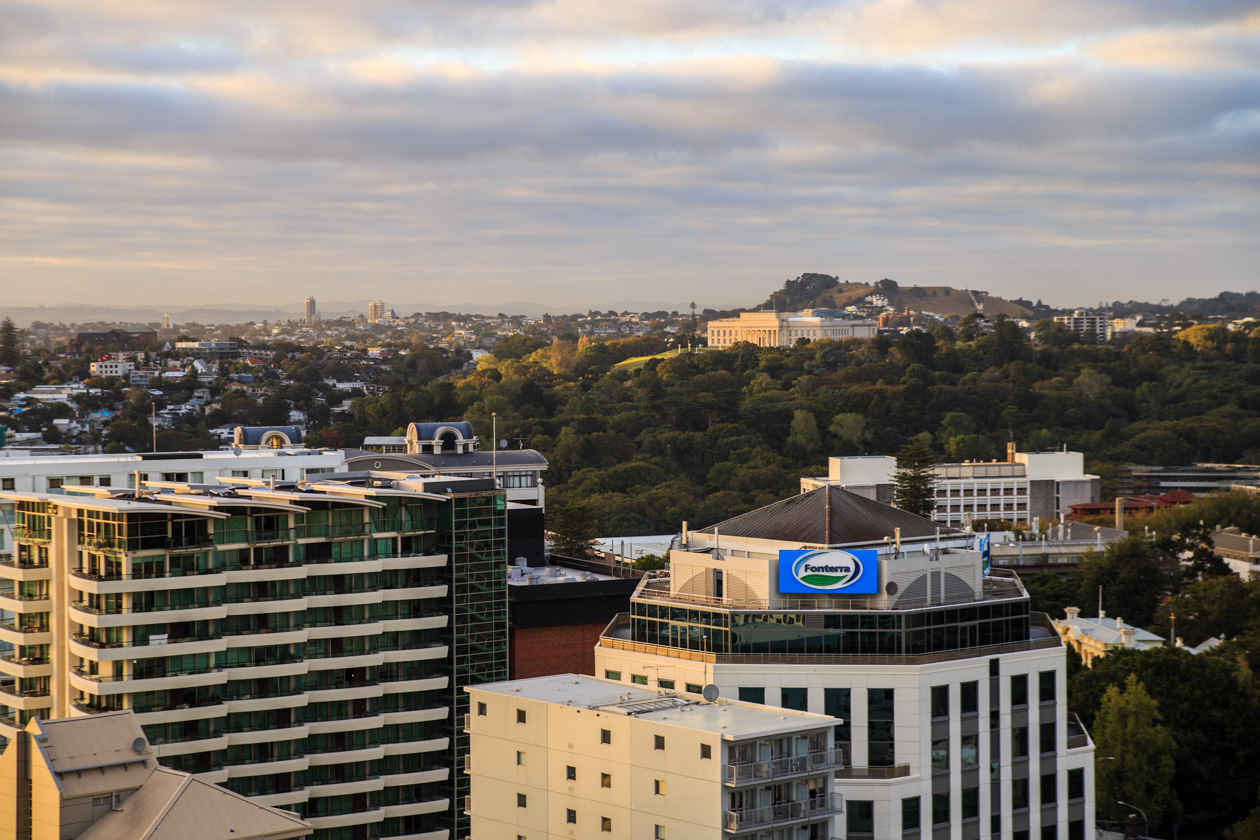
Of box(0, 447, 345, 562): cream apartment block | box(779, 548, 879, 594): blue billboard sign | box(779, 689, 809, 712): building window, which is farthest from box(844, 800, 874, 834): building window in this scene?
box(0, 447, 345, 562): cream apartment block

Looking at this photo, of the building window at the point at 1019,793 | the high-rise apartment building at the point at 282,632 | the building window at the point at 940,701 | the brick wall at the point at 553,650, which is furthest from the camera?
the brick wall at the point at 553,650

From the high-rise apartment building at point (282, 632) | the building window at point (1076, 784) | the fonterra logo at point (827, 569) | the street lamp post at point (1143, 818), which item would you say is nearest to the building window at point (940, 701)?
the fonterra logo at point (827, 569)

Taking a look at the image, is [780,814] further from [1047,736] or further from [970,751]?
[1047,736]

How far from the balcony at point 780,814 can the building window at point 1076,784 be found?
18.2 metres

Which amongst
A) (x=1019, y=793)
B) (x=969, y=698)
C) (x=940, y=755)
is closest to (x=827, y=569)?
(x=969, y=698)

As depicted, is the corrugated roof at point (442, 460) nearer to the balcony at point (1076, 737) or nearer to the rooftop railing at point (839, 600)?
the rooftop railing at point (839, 600)

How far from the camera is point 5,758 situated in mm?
45219

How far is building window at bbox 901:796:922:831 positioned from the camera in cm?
5994

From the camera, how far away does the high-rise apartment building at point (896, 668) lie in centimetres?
6006

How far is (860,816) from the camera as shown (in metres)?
59.6

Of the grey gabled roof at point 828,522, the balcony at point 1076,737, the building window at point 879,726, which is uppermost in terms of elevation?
the grey gabled roof at point 828,522

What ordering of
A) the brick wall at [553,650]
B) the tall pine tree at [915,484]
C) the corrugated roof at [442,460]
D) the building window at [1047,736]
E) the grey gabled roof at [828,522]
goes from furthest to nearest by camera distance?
1. the tall pine tree at [915,484]
2. the corrugated roof at [442,460]
3. the brick wall at [553,650]
4. the grey gabled roof at [828,522]
5. the building window at [1047,736]

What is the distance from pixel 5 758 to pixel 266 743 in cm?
1545

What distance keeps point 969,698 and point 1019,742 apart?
11.7ft
